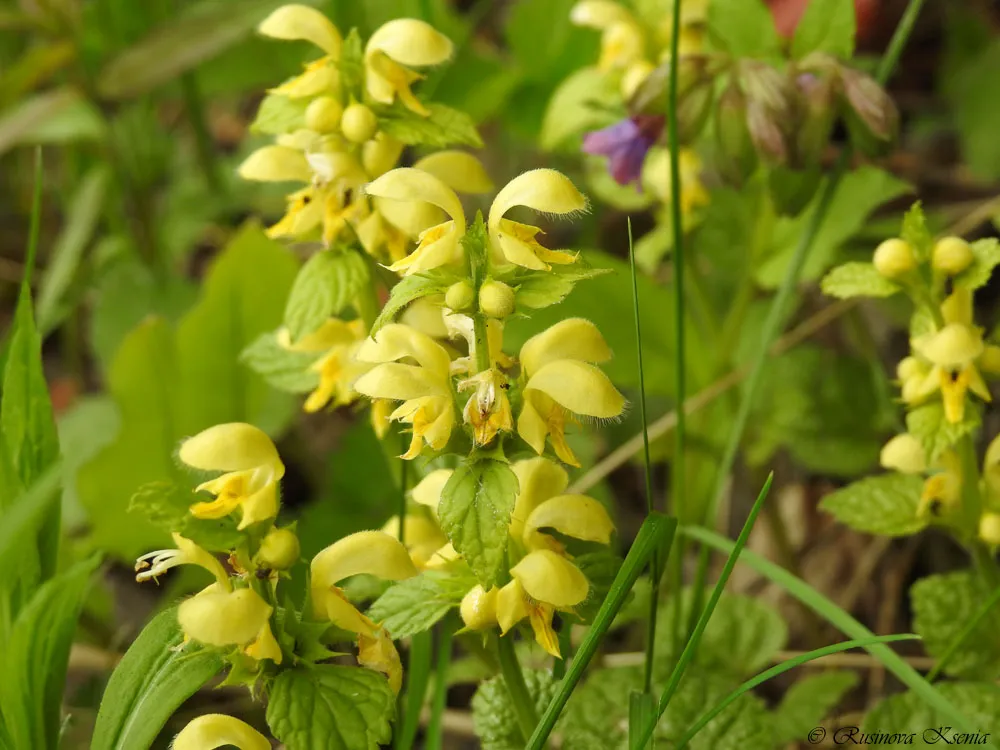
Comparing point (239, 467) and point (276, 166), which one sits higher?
point (276, 166)

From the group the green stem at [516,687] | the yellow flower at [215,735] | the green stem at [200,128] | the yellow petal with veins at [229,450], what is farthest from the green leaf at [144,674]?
the green stem at [200,128]

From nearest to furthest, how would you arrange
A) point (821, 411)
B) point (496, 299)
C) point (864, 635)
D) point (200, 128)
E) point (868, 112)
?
point (496, 299), point (864, 635), point (868, 112), point (821, 411), point (200, 128)

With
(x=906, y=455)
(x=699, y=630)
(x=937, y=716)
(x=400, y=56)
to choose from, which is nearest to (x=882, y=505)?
(x=906, y=455)

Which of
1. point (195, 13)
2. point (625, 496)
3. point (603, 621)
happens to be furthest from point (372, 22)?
point (603, 621)

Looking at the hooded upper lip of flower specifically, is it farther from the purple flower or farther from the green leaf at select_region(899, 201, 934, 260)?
the purple flower

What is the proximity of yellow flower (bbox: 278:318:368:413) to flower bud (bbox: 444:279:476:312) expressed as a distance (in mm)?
302

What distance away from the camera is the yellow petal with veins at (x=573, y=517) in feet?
2.88

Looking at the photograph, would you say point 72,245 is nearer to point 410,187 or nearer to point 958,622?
point 410,187

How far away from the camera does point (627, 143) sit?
1.36m

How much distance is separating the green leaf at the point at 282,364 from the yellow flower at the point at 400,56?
0.30 m

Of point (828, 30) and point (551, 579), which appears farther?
point (828, 30)

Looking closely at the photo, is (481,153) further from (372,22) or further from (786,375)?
(786,375)

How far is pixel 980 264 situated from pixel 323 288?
2.02 ft

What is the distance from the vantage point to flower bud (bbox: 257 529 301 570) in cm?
82
